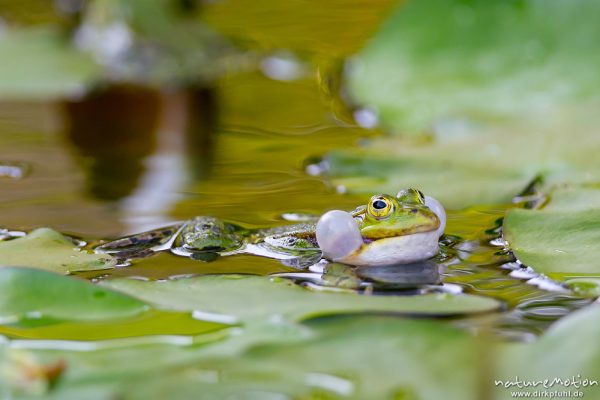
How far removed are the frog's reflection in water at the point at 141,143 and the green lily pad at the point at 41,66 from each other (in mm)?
110

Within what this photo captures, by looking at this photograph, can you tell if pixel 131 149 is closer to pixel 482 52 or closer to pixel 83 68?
pixel 83 68

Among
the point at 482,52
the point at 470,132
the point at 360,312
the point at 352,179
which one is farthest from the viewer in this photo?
the point at 482,52

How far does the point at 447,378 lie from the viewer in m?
1.14

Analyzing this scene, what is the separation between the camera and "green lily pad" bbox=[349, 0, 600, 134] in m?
2.60

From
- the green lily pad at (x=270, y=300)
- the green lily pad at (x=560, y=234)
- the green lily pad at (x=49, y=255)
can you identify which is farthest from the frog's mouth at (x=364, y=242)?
the green lily pad at (x=49, y=255)

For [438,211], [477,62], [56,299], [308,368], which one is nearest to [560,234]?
[438,211]

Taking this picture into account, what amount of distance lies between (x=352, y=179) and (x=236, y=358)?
1109 mm

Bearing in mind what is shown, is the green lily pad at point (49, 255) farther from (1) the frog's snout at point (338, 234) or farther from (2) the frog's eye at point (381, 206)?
(2) the frog's eye at point (381, 206)

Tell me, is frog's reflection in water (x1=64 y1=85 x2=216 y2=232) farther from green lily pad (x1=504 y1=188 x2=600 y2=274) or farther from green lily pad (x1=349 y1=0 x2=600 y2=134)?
green lily pad (x1=504 y1=188 x2=600 y2=274)

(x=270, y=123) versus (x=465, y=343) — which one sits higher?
(x=270, y=123)

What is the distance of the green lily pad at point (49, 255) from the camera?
1.68 m

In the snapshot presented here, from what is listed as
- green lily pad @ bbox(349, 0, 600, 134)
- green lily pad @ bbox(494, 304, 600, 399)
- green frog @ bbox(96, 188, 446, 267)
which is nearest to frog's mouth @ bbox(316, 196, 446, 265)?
green frog @ bbox(96, 188, 446, 267)

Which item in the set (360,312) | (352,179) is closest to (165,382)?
(360,312)

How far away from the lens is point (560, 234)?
5.64 feet
